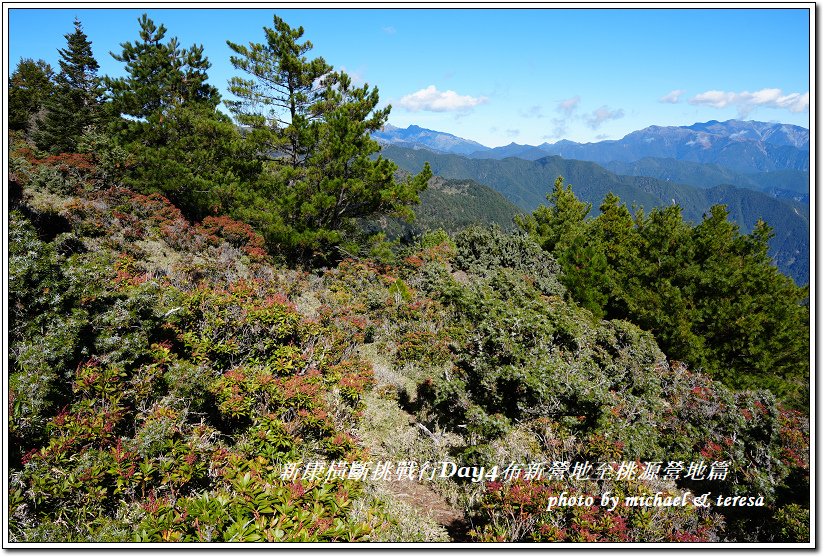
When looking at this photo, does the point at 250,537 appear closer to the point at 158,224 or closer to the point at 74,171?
the point at 158,224

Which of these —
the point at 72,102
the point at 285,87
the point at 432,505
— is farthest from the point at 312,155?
the point at 72,102

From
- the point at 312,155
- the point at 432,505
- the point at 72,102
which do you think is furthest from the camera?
the point at 72,102

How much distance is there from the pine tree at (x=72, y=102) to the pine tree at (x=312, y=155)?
46.4ft

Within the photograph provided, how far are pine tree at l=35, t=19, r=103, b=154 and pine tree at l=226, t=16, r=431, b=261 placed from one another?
1415 cm

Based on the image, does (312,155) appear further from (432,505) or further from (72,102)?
(72,102)

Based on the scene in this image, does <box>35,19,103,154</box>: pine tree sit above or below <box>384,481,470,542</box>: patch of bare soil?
above

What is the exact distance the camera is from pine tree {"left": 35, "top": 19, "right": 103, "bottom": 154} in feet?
78.6

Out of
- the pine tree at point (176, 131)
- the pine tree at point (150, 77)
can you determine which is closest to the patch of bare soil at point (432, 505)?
the pine tree at point (176, 131)

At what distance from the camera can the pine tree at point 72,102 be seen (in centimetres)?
2397

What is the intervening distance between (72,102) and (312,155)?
1993 cm

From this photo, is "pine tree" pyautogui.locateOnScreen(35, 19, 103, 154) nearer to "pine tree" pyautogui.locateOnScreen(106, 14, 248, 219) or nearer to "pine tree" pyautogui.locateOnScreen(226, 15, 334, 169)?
"pine tree" pyautogui.locateOnScreen(106, 14, 248, 219)

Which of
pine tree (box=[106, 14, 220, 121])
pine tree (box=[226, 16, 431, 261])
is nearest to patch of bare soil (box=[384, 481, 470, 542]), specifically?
pine tree (box=[226, 16, 431, 261])

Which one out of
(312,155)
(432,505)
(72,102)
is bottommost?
(432,505)

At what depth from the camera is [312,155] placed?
1680cm
